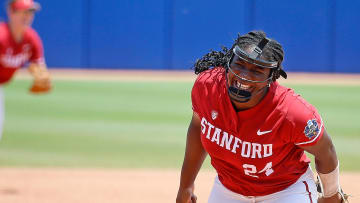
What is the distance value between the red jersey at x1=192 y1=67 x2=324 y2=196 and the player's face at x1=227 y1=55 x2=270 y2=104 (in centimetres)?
12

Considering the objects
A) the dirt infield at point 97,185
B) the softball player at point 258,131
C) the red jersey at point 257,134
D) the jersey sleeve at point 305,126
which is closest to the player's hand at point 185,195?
the softball player at point 258,131

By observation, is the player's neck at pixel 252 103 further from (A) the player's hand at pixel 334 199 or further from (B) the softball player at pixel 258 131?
(A) the player's hand at pixel 334 199

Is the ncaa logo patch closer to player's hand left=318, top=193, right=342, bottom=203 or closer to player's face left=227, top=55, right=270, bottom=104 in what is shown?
player's face left=227, top=55, right=270, bottom=104

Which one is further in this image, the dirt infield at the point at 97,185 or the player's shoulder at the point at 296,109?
the dirt infield at the point at 97,185

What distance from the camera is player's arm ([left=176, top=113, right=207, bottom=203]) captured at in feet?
13.5

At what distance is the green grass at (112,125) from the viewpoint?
27.8 ft

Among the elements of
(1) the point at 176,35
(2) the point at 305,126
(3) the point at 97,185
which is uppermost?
(2) the point at 305,126

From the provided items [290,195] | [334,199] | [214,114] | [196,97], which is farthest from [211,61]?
[334,199]

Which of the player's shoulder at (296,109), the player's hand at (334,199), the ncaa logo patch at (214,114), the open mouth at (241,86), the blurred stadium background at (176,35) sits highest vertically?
the open mouth at (241,86)

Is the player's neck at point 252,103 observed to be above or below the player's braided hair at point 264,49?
below

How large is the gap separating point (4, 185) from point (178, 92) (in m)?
9.75

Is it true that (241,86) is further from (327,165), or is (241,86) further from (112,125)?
(112,125)

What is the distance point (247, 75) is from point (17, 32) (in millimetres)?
3844

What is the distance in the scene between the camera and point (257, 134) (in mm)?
→ 3623
